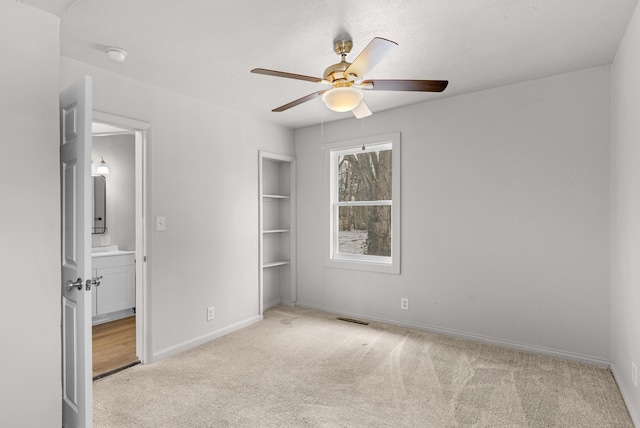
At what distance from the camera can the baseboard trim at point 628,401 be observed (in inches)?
83.5

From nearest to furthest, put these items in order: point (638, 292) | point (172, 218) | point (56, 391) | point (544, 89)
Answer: point (56, 391) < point (638, 292) < point (544, 89) < point (172, 218)

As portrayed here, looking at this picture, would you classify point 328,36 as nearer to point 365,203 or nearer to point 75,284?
point 75,284

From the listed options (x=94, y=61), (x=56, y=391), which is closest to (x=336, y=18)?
(x=94, y=61)

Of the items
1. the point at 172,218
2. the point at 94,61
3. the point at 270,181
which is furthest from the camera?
the point at 270,181

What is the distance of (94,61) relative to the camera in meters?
2.71

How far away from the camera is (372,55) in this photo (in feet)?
6.37

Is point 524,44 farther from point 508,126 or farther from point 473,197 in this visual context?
point 473,197

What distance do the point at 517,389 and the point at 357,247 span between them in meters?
2.32

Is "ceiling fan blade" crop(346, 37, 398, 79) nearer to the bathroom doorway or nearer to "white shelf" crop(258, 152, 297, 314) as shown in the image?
the bathroom doorway

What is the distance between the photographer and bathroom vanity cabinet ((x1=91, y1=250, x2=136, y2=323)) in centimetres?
423

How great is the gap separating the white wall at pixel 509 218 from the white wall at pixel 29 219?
3076 mm

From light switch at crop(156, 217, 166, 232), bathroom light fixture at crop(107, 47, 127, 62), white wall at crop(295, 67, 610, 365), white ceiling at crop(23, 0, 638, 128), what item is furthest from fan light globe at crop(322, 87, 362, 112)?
light switch at crop(156, 217, 166, 232)

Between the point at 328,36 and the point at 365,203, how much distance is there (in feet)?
7.58

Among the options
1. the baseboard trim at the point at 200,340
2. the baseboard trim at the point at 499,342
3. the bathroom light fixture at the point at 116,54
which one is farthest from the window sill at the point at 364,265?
the bathroom light fixture at the point at 116,54
